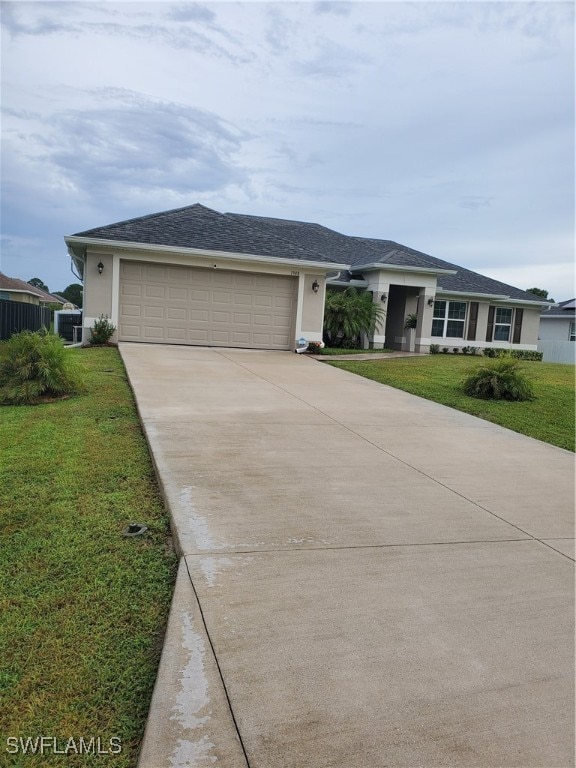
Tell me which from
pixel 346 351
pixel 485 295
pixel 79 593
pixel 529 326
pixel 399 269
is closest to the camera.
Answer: pixel 79 593

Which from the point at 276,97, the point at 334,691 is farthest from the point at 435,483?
the point at 276,97

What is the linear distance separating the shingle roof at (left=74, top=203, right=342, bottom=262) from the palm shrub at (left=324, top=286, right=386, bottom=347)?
6.95 feet

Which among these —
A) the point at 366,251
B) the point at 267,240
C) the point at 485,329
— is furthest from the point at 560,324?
the point at 267,240

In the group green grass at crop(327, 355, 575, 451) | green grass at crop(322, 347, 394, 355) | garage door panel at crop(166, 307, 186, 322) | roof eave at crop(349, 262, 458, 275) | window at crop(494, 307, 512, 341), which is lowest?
green grass at crop(327, 355, 575, 451)

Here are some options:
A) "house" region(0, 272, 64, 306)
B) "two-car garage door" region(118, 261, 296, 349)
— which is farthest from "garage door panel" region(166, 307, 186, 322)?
"house" region(0, 272, 64, 306)

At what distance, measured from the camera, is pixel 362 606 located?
10.2ft

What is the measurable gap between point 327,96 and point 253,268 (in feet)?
17.8

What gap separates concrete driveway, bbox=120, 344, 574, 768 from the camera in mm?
2195

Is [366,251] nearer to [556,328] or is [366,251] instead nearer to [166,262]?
[166,262]

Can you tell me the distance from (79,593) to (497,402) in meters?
8.61

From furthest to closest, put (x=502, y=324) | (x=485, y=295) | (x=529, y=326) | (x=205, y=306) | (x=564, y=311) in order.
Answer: (x=564, y=311)
(x=529, y=326)
(x=502, y=324)
(x=485, y=295)
(x=205, y=306)

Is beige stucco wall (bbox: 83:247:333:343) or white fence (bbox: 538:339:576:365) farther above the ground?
beige stucco wall (bbox: 83:247:333:343)

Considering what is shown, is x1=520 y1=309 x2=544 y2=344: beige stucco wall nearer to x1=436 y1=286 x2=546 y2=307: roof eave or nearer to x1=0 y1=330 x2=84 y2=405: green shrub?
x1=436 y1=286 x2=546 y2=307: roof eave

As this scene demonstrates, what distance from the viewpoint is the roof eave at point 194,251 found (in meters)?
15.0
